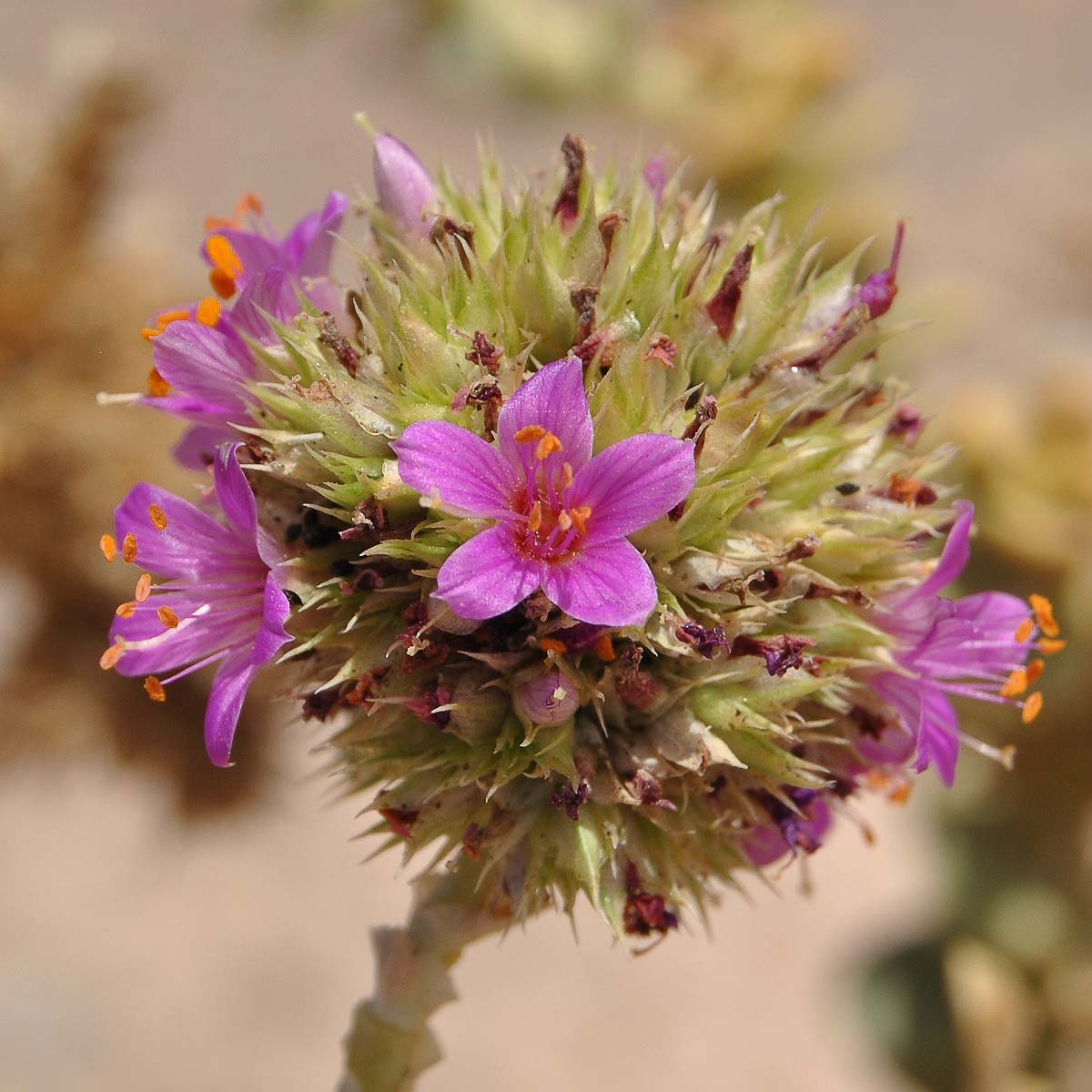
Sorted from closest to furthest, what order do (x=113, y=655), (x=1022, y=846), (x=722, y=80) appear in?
(x=113, y=655), (x=1022, y=846), (x=722, y=80)

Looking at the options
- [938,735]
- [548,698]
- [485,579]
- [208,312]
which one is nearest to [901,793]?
[938,735]

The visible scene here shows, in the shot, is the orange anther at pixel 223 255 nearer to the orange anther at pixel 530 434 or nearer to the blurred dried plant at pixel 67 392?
the orange anther at pixel 530 434

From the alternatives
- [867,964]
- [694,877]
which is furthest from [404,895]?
[694,877]

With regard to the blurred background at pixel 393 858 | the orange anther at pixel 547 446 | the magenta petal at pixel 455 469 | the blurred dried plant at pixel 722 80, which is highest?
the blurred dried plant at pixel 722 80

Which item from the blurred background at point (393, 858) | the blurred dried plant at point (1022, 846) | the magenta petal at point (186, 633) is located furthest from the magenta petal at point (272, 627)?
the blurred dried plant at point (1022, 846)

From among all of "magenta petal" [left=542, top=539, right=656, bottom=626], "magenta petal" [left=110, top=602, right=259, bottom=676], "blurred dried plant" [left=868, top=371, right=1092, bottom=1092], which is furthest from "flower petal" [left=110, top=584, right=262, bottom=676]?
"blurred dried plant" [left=868, top=371, right=1092, bottom=1092]

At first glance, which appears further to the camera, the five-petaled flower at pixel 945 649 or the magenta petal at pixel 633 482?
the five-petaled flower at pixel 945 649

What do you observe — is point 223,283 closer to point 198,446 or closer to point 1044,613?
point 198,446
